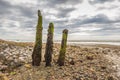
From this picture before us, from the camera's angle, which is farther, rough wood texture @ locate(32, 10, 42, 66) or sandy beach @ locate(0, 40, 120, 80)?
rough wood texture @ locate(32, 10, 42, 66)

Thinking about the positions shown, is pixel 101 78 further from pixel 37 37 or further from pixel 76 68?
pixel 37 37

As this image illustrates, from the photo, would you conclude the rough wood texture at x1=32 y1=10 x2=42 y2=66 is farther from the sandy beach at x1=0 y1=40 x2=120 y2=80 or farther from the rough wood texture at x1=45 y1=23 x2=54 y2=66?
the sandy beach at x1=0 y1=40 x2=120 y2=80

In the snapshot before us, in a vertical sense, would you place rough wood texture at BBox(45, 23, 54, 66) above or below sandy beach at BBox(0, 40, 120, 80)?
above

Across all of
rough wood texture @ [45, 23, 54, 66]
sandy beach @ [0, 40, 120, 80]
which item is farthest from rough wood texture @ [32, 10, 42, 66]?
sandy beach @ [0, 40, 120, 80]

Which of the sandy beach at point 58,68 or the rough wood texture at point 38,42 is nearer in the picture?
the sandy beach at point 58,68

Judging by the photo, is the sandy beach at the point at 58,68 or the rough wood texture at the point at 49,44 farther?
the rough wood texture at the point at 49,44

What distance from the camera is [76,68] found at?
863 inches

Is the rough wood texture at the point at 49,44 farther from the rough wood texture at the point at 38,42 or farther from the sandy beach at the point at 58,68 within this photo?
the sandy beach at the point at 58,68

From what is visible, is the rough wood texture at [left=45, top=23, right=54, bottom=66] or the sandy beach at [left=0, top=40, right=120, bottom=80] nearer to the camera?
the sandy beach at [left=0, top=40, right=120, bottom=80]

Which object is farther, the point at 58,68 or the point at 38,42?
the point at 58,68

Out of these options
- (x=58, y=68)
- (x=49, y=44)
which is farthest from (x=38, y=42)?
(x=58, y=68)

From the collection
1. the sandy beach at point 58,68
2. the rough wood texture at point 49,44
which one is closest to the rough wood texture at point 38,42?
the rough wood texture at point 49,44

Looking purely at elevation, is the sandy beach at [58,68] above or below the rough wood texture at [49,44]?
below

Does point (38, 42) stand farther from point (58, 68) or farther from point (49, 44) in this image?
point (58, 68)
